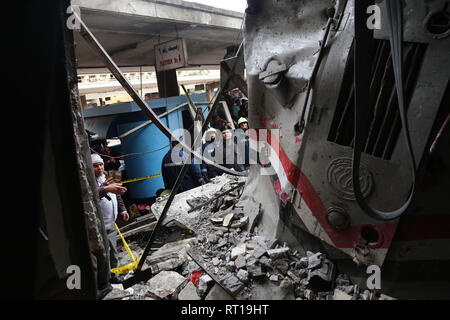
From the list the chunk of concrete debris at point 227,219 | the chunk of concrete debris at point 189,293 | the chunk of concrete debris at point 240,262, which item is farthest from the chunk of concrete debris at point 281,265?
the chunk of concrete debris at point 227,219

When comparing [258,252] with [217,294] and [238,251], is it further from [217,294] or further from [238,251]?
[217,294]

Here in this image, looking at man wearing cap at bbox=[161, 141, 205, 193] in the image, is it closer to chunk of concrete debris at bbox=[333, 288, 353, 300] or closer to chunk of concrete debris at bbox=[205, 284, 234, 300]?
chunk of concrete debris at bbox=[205, 284, 234, 300]

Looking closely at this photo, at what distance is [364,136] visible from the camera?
1266mm

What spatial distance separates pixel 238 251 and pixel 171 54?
595 cm

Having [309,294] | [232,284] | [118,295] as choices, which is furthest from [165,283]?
[309,294]

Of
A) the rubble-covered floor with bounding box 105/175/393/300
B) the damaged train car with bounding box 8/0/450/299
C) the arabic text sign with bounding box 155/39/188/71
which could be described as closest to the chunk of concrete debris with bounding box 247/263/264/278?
the rubble-covered floor with bounding box 105/175/393/300

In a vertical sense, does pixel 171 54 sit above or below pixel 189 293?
above

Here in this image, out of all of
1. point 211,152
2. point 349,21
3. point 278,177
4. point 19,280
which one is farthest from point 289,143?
point 211,152

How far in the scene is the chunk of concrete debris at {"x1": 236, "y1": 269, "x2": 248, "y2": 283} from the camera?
1693 mm

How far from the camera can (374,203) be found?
144 centimetres

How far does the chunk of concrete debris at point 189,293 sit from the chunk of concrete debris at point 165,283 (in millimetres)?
53

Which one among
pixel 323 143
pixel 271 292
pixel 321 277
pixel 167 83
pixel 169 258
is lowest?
pixel 169 258
